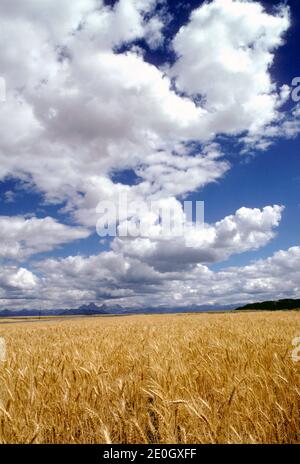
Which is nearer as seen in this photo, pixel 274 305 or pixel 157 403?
pixel 157 403

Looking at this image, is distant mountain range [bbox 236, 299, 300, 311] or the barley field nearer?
the barley field

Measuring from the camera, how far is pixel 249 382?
350 cm

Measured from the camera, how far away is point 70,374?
400 centimetres

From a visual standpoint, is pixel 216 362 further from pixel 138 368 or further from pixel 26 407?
pixel 26 407

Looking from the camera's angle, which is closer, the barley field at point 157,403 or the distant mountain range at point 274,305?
the barley field at point 157,403

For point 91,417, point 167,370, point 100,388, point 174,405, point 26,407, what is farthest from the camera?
point 167,370
